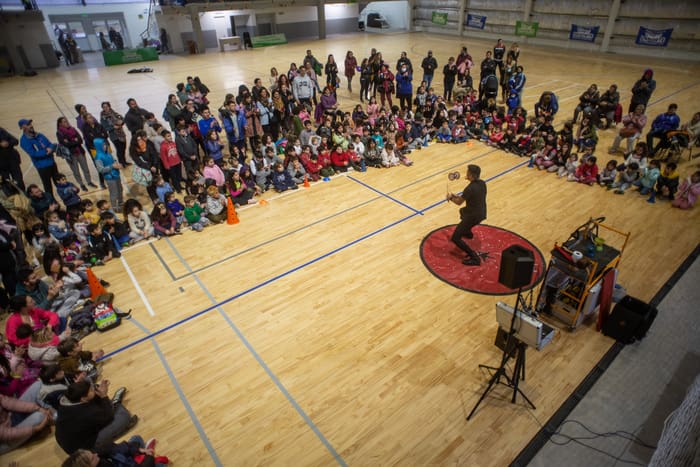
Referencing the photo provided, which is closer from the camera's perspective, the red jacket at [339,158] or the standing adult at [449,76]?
the red jacket at [339,158]

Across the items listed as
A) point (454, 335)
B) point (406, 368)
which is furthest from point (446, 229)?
point (406, 368)

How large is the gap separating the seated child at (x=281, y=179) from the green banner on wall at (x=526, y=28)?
874 inches

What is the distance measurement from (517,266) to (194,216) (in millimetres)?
6409

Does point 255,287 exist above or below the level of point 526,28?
below

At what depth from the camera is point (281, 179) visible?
922cm

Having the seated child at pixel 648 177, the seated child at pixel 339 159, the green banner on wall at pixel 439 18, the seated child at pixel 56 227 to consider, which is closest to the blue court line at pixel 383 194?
the seated child at pixel 339 159

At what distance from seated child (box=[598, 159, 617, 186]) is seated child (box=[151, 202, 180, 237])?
9174 mm

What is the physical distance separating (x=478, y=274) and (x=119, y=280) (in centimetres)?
592

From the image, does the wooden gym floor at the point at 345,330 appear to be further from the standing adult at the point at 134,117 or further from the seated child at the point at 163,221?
the standing adult at the point at 134,117

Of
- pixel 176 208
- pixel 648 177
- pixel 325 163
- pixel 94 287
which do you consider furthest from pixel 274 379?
pixel 648 177

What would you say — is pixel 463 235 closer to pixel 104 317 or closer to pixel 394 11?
pixel 104 317

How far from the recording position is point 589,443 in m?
3.99

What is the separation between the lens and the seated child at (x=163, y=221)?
303 inches

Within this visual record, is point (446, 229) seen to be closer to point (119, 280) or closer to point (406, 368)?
point (406, 368)
